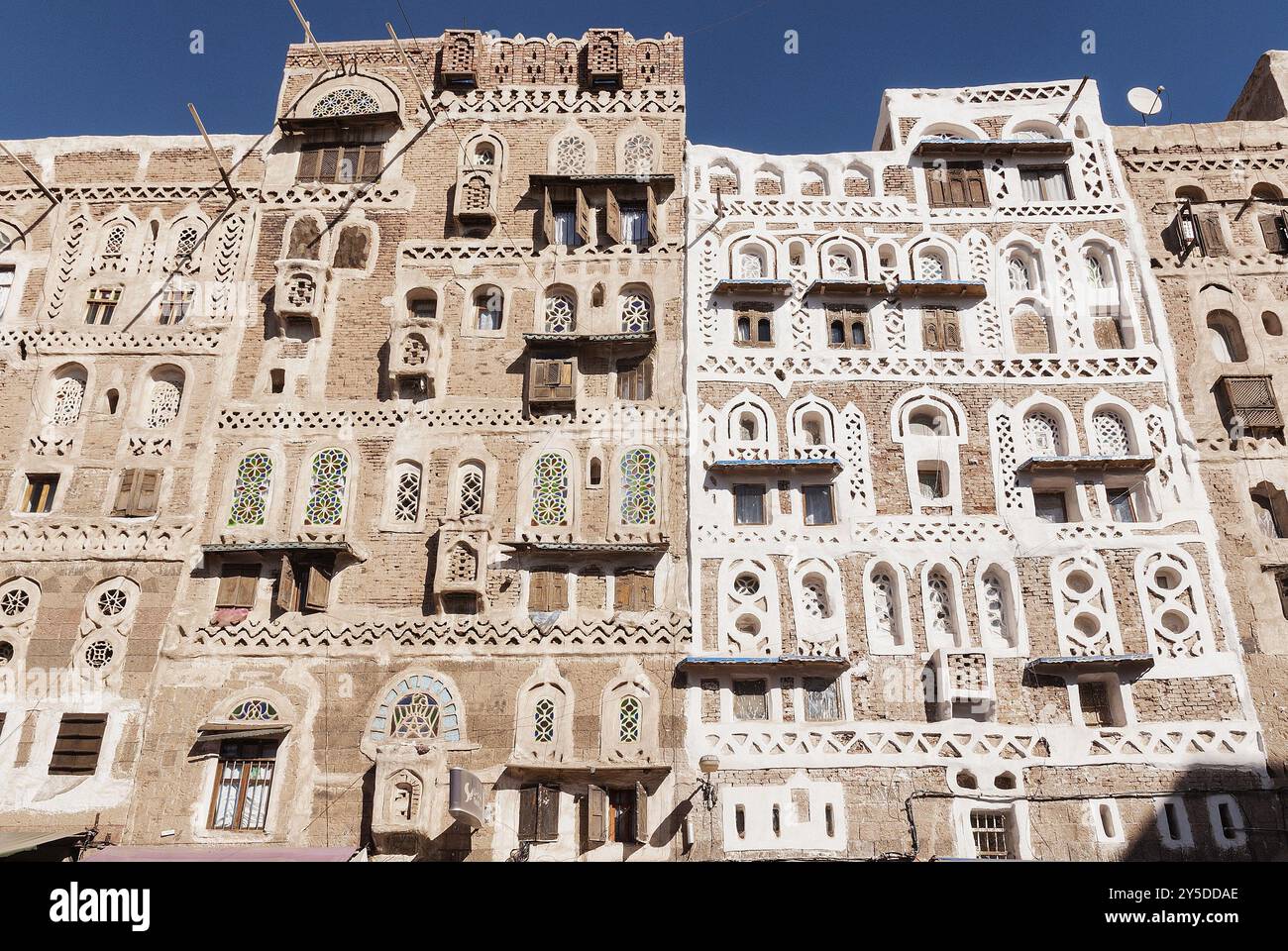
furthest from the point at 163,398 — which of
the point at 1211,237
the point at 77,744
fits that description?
the point at 1211,237

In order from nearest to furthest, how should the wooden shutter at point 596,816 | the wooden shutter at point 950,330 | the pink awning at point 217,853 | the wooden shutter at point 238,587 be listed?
the pink awning at point 217,853
the wooden shutter at point 596,816
the wooden shutter at point 238,587
the wooden shutter at point 950,330

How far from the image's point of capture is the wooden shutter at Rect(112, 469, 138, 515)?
64.5 ft

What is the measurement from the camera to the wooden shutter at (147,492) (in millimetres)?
19664

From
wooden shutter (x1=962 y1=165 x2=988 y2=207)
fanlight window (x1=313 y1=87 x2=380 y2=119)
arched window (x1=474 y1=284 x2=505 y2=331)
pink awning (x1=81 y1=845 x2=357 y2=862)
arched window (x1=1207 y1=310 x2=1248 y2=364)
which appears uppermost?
fanlight window (x1=313 y1=87 x2=380 y2=119)

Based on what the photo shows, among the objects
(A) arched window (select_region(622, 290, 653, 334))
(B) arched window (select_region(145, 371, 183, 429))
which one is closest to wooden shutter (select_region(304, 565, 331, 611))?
(B) arched window (select_region(145, 371, 183, 429))

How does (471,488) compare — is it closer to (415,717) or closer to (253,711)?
(415,717)

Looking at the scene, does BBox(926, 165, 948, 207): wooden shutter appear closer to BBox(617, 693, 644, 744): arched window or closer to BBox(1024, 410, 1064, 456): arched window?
BBox(1024, 410, 1064, 456): arched window

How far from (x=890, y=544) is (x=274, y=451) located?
12643 mm

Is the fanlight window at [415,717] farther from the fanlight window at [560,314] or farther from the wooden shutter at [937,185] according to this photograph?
the wooden shutter at [937,185]

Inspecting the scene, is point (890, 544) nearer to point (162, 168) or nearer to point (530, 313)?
point (530, 313)

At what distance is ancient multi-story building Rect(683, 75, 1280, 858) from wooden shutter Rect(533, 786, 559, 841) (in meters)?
2.54

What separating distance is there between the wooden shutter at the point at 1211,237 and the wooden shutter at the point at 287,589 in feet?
68.5

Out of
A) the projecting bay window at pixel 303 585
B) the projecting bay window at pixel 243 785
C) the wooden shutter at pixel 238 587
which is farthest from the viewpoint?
the wooden shutter at pixel 238 587

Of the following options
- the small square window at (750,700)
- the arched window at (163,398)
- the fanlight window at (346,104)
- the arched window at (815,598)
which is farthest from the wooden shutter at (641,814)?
the fanlight window at (346,104)
